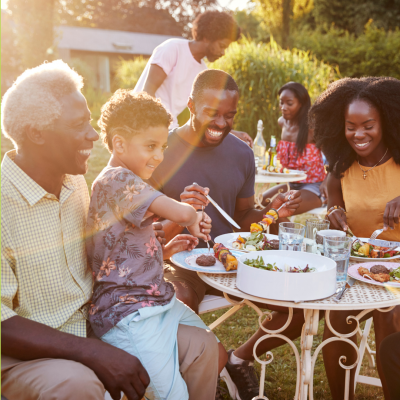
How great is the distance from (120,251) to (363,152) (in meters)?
1.87

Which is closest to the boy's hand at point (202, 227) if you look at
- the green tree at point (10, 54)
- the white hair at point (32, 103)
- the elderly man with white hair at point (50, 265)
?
the elderly man with white hair at point (50, 265)

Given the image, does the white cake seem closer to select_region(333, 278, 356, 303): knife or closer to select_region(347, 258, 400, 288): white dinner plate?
select_region(333, 278, 356, 303): knife

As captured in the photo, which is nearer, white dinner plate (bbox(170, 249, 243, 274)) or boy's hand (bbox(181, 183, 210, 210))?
white dinner plate (bbox(170, 249, 243, 274))

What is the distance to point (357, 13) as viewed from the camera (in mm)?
25938

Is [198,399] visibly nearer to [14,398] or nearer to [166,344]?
[166,344]

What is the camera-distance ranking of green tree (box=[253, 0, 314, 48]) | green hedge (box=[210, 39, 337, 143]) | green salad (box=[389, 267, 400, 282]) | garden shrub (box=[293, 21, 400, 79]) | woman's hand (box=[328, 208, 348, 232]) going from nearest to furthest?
green salad (box=[389, 267, 400, 282]), woman's hand (box=[328, 208, 348, 232]), green hedge (box=[210, 39, 337, 143]), green tree (box=[253, 0, 314, 48]), garden shrub (box=[293, 21, 400, 79])

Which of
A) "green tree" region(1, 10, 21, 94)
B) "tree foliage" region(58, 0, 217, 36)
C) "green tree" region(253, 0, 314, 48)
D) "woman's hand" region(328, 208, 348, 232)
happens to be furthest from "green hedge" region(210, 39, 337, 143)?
"tree foliage" region(58, 0, 217, 36)

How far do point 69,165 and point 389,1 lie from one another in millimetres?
28986

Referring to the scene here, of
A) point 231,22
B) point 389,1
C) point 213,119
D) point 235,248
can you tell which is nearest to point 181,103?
point 231,22

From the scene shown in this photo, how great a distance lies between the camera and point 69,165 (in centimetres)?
187

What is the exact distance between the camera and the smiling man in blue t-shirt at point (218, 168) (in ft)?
9.49

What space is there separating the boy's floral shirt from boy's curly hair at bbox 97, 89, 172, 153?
274 mm

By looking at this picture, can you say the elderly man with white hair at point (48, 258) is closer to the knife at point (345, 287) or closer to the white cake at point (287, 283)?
the white cake at point (287, 283)

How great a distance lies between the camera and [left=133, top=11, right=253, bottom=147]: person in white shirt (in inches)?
179
